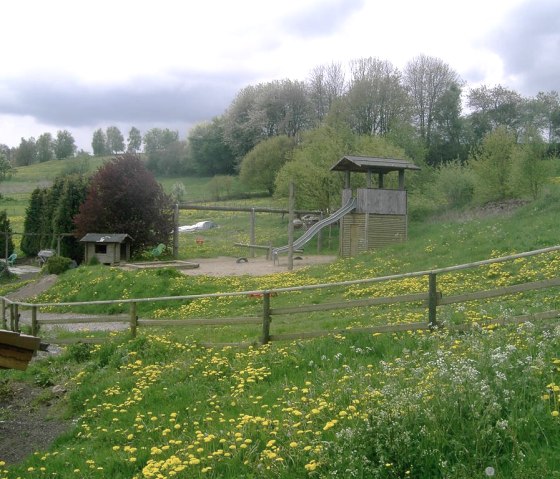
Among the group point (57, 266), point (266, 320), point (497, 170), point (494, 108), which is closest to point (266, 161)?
point (494, 108)

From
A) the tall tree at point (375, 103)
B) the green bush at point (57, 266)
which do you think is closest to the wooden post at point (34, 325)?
the green bush at point (57, 266)

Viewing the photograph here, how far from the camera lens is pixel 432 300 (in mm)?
8406

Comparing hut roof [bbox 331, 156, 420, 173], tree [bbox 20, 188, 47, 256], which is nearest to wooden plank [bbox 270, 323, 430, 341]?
hut roof [bbox 331, 156, 420, 173]

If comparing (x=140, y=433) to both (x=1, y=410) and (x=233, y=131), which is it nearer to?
(x=1, y=410)

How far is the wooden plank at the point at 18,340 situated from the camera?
9102 millimetres

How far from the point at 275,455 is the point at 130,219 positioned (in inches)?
1352

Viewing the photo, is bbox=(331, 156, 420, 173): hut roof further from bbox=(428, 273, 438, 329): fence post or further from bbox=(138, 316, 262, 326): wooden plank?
bbox=(428, 273, 438, 329): fence post

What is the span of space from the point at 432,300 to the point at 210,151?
9131 cm

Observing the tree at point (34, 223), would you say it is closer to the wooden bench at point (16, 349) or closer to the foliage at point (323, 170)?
the foliage at point (323, 170)

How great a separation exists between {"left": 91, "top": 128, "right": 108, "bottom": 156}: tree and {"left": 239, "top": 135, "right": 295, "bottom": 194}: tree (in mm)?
75885

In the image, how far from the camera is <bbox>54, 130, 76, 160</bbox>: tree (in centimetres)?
13488

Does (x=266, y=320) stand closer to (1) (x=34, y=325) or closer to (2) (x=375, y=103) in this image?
(1) (x=34, y=325)

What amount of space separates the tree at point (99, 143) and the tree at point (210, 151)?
42.5 m

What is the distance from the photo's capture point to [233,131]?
88188mm
